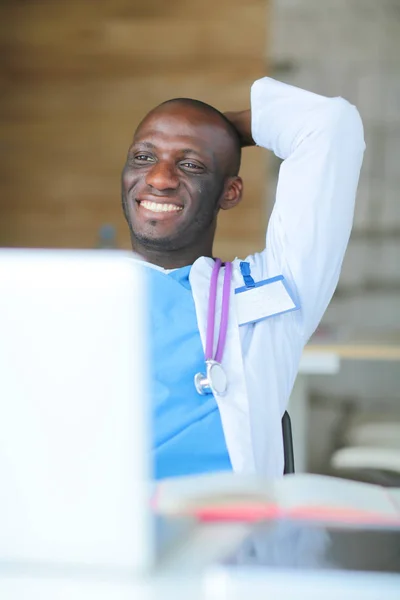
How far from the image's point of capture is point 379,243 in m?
4.42

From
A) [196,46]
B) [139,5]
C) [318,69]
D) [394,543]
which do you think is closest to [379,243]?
[318,69]

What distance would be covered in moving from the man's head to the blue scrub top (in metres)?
0.22

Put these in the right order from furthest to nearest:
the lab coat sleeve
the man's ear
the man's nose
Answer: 1. the man's ear
2. the man's nose
3. the lab coat sleeve

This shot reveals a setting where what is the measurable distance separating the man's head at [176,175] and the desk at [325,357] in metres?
1.03

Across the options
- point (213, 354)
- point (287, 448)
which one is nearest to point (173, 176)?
point (213, 354)

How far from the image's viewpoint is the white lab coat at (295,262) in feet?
4.58

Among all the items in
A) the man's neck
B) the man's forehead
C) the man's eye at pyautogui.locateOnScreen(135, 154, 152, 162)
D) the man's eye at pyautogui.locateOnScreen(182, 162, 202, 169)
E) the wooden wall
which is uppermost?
the wooden wall

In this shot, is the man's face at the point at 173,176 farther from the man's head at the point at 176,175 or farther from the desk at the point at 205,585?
the desk at the point at 205,585

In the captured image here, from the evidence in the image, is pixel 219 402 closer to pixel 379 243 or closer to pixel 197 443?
pixel 197 443

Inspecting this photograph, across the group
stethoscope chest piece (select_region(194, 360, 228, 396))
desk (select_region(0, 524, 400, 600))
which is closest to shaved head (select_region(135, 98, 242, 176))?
stethoscope chest piece (select_region(194, 360, 228, 396))

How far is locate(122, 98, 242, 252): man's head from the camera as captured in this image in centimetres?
160

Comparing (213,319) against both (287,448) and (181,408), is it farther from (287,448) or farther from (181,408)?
(287,448)

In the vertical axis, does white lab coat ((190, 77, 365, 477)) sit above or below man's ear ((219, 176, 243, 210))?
below

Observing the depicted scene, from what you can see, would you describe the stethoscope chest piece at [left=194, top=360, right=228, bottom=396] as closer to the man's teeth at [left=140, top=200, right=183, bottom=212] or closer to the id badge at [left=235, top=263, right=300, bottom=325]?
the id badge at [left=235, top=263, right=300, bottom=325]
